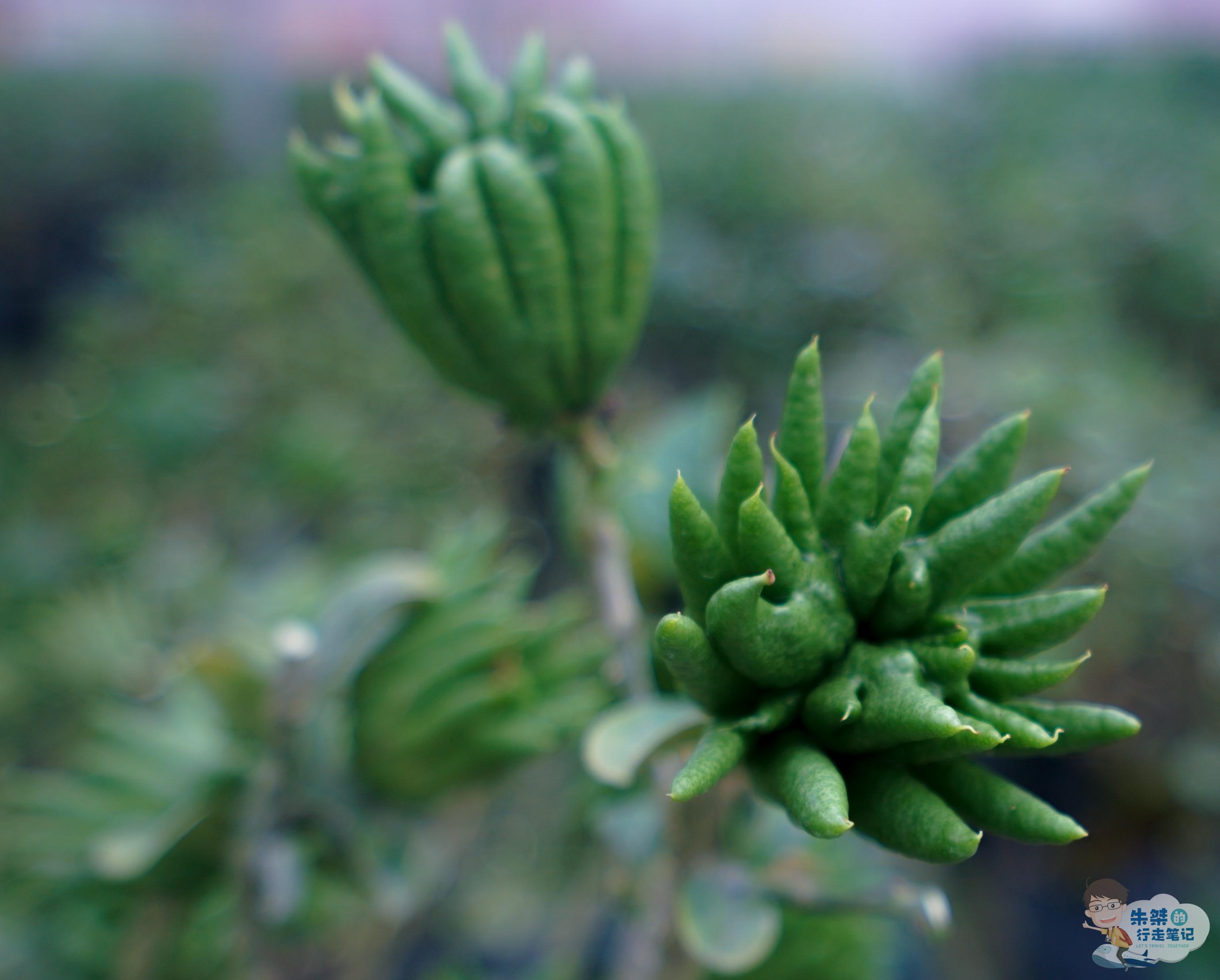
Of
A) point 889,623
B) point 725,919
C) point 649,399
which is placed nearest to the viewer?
point 889,623

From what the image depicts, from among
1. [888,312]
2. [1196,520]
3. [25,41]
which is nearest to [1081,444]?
[1196,520]

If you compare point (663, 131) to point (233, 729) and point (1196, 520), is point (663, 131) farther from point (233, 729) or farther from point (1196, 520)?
point (233, 729)

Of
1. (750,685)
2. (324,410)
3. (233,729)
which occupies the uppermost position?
(750,685)

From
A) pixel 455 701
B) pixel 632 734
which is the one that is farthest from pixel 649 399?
pixel 632 734

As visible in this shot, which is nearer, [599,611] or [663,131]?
[599,611]

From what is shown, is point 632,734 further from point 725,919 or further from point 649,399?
point 649,399

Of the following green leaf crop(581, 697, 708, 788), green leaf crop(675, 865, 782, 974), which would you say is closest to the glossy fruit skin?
green leaf crop(581, 697, 708, 788)
